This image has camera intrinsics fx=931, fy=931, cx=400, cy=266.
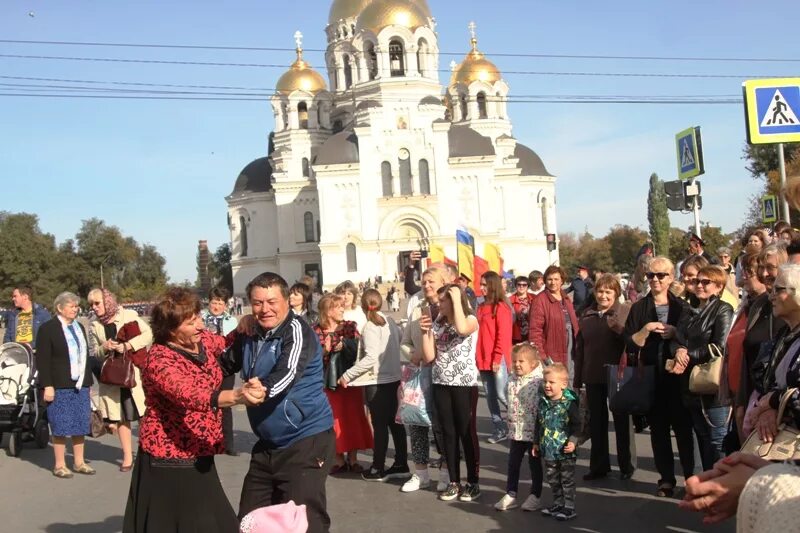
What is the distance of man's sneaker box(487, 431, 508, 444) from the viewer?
1094 centimetres

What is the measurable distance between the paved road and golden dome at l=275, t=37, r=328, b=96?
6220 centimetres

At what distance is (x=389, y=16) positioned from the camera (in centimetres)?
6625

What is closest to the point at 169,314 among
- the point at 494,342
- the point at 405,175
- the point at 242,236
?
the point at 494,342

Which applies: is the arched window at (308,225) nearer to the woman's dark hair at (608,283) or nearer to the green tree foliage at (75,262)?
the green tree foliage at (75,262)

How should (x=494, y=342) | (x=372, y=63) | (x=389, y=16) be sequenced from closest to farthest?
(x=494, y=342)
(x=389, y=16)
(x=372, y=63)

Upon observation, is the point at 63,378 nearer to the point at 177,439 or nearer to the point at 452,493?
the point at 452,493

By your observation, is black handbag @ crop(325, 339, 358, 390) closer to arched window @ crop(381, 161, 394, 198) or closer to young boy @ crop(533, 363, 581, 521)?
young boy @ crop(533, 363, 581, 521)

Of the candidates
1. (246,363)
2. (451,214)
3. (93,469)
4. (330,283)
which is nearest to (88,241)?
(330,283)

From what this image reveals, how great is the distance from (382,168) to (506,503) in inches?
2276

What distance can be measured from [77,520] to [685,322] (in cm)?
539

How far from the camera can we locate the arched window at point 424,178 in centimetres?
6488

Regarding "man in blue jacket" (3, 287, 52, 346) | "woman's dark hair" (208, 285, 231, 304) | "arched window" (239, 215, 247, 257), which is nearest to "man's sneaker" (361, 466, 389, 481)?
"woman's dark hair" (208, 285, 231, 304)

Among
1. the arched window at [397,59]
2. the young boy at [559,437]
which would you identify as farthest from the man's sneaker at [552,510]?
the arched window at [397,59]

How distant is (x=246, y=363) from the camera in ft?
18.2
